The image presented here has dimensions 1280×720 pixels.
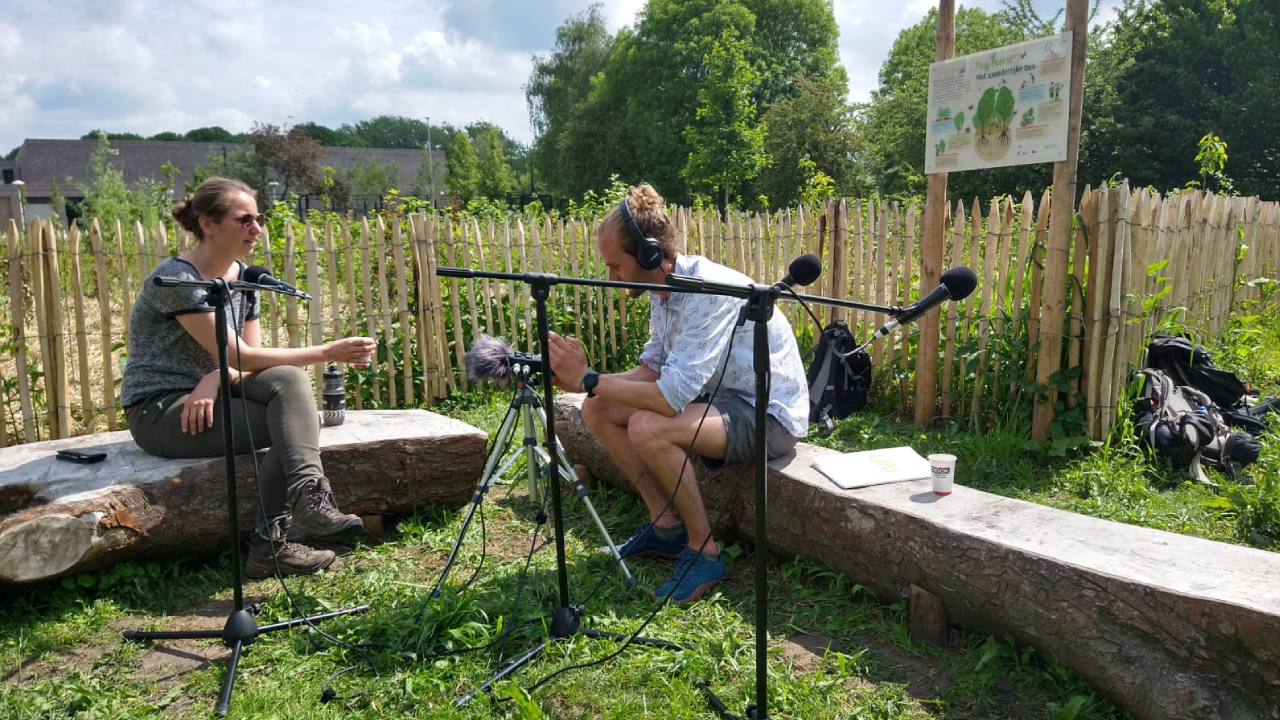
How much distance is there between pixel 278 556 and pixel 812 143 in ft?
81.1

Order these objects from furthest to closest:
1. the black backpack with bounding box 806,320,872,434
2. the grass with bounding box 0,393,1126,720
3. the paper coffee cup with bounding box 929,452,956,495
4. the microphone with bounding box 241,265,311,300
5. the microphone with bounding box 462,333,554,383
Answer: the black backpack with bounding box 806,320,872,434, the microphone with bounding box 462,333,554,383, the paper coffee cup with bounding box 929,452,956,495, the microphone with bounding box 241,265,311,300, the grass with bounding box 0,393,1126,720

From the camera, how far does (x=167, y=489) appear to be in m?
3.27

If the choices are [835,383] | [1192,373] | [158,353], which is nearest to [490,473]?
[158,353]

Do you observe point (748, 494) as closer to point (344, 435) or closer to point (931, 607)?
point (931, 607)

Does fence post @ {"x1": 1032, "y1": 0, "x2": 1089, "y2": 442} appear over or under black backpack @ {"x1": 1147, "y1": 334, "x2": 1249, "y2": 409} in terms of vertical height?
over

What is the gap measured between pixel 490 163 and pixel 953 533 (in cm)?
5127

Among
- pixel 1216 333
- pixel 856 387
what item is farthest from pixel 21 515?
pixel 1216 333

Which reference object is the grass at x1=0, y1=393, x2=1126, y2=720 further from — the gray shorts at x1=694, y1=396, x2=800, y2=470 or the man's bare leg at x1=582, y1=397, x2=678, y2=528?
the gray shorts at x1=694, y1=396, x2=800, y2=470

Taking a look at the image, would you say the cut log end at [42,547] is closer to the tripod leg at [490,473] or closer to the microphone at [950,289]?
the tripod leg at [490,473]

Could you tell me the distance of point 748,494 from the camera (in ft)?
11.2

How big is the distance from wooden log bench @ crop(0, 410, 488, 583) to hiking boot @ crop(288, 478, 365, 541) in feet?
1.17

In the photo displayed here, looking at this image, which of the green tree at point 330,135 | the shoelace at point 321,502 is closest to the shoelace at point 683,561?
the shoelace at point 321,502

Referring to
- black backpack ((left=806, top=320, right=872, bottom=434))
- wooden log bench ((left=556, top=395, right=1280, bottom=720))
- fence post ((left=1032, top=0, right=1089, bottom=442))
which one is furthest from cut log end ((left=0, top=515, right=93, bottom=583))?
fence post ((left=1032, top=0, right=1089, bottom=442))

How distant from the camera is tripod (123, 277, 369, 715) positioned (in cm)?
245
